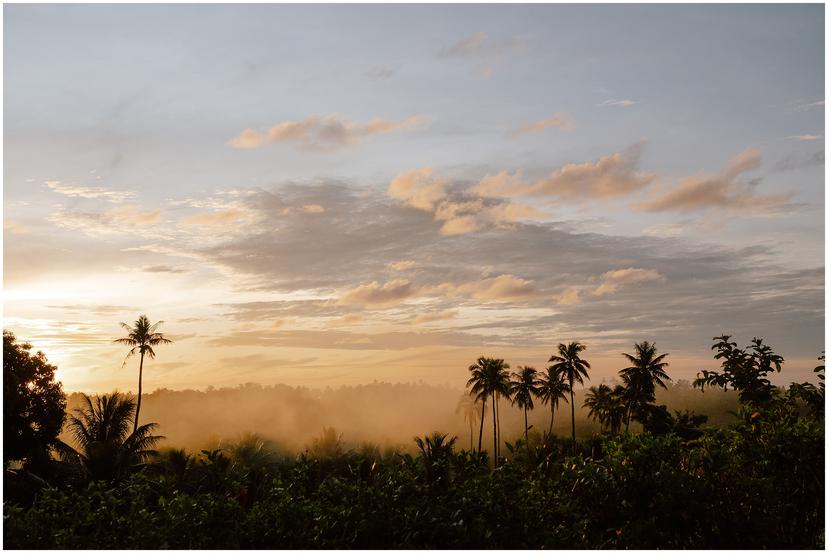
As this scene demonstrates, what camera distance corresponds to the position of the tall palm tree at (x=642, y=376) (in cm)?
6925

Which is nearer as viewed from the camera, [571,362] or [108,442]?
[108,442]

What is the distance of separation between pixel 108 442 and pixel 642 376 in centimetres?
5069

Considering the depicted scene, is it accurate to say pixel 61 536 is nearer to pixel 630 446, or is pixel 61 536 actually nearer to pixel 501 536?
pixel 501 536

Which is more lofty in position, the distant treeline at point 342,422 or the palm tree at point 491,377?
the palm tree at point 491,377

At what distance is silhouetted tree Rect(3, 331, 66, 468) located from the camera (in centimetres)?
3756

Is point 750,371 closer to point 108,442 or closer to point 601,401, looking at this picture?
point 108,442

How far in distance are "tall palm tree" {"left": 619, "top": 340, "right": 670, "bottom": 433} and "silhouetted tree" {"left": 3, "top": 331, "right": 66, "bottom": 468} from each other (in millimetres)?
50469

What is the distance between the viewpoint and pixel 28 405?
39.3 metres

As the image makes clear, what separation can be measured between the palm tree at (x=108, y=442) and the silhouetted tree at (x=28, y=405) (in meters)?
1.13

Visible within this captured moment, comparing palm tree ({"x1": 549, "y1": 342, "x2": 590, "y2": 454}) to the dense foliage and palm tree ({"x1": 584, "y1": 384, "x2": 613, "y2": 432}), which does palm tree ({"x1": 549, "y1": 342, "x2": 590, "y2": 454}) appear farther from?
the dense foliage

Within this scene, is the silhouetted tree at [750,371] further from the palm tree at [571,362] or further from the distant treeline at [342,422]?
the distant treeline at [342,422]

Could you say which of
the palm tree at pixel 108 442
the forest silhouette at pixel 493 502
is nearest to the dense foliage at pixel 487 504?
the forest silhouette at pixel 493 502

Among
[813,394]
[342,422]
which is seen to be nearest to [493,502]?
[813,394]

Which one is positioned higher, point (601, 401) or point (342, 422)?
point (601, 401)
